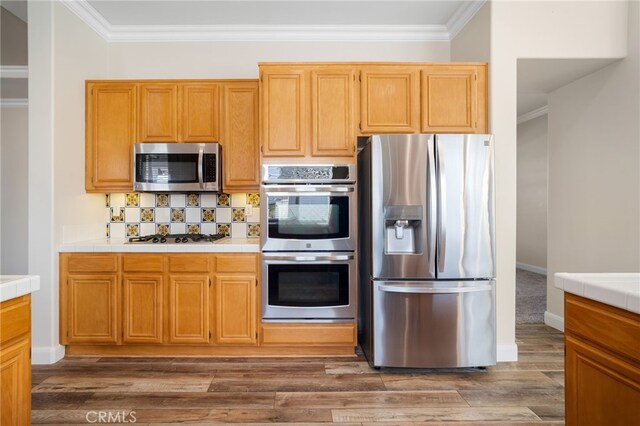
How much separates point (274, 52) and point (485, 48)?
201cm

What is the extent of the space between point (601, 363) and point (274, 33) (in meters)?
3.65

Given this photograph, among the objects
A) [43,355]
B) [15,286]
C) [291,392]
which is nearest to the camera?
[15,286]

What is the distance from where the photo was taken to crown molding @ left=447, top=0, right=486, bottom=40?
3084 millimetres

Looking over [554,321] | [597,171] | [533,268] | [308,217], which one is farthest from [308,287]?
[533,268]

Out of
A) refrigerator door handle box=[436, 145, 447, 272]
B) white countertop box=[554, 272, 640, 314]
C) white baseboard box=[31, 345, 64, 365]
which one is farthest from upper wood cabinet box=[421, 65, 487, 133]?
white baseboard box=[31, 345, 64, 365]

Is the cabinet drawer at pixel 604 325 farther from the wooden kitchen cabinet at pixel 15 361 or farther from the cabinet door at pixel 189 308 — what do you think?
the cabinet door at pixel 189 308

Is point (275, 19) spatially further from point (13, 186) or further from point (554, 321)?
point (13, 186)

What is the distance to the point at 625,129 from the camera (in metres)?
2.97

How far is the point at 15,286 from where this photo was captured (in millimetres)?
1366

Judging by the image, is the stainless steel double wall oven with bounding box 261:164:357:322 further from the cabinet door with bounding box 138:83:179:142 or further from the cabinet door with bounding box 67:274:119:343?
the cabinet door with bounding box 67:274:119:343

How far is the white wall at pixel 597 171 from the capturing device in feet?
9.55

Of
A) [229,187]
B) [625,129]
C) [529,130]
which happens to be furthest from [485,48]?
[529,130]

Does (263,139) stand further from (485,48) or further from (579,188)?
(579,188)

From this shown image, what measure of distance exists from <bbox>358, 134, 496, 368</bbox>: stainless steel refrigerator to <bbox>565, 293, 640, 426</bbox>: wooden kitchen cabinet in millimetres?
1123
